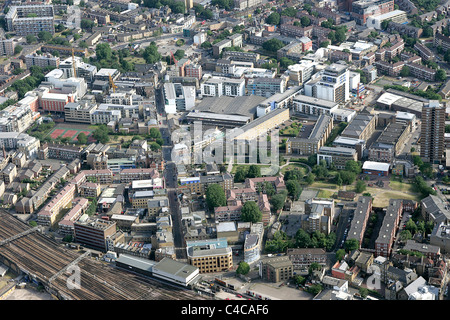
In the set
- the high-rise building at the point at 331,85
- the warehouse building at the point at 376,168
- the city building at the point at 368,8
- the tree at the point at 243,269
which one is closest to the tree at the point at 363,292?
the tree at the point at 243,269

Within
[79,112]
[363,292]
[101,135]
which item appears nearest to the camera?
[363,292]

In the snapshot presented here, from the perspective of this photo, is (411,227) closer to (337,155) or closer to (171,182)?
(337,155)

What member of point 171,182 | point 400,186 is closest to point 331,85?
point 400,186

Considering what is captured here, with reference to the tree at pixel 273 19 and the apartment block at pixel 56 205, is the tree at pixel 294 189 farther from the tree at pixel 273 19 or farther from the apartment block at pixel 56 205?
the tree at pixel 273 19

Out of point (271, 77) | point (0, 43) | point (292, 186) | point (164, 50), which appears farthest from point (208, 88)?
point (0, 43)

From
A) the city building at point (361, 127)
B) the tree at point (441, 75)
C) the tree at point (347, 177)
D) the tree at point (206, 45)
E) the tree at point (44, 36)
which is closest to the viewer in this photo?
the tree at point (347, 177)

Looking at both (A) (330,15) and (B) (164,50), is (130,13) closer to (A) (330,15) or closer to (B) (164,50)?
(B) (164,50)
